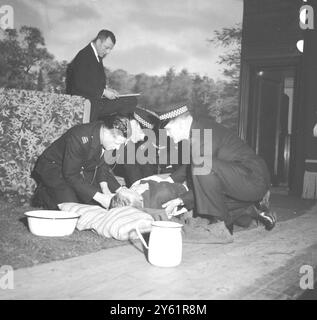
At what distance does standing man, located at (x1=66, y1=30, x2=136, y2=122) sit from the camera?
14.1 ft

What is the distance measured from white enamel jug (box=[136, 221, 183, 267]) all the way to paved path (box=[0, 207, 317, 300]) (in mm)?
45

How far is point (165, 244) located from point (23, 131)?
89.0 inches

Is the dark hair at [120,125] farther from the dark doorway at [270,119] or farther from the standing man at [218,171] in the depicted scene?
Answer: the dark doorway at [270,119]

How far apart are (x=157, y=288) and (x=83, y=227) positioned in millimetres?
1182

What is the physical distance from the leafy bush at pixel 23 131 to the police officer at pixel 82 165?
405mm

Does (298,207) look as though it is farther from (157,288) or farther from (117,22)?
(117,22)

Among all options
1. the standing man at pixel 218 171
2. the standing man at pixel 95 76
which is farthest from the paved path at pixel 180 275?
the standing man at pixel 95 76

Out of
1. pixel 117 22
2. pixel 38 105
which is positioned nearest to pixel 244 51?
pixel 38 105

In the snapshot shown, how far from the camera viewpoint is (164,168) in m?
4.29

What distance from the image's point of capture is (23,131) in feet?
11.9

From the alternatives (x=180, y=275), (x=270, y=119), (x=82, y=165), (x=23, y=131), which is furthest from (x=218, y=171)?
(x=270, y=119)

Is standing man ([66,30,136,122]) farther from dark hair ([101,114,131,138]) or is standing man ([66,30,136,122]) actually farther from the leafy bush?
dark hair ([101,114,131,138])

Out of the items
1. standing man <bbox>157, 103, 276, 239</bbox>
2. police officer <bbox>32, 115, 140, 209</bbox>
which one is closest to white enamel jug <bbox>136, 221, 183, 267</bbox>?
standing man <bbox>157, 103, 276, 239</bbox>
